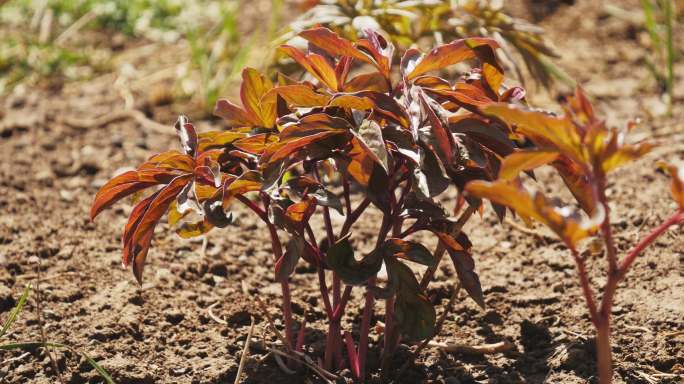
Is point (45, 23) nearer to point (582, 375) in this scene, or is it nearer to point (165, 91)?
point (165, 91)

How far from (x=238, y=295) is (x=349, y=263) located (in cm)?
85

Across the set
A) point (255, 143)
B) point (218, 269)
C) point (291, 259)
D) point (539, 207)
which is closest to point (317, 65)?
point (255, 143)

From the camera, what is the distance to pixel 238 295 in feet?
8.54

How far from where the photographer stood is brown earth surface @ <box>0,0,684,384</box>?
7.31 ft

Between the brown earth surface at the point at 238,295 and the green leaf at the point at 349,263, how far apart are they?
473 millimetres

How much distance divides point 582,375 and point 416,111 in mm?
823

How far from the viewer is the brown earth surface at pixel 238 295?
2.23 m

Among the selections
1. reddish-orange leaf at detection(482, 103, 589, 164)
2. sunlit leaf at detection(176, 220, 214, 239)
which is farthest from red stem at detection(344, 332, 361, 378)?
reddish-orange leaf at detection(482, 103, 589, 164)

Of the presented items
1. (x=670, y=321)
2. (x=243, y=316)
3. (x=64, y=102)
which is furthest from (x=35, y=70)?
(x=670, y=321)

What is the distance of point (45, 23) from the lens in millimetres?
4965

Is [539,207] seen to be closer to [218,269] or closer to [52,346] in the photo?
[52,346]

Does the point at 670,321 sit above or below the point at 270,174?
above

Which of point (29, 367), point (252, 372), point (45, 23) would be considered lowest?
point (29, 367)

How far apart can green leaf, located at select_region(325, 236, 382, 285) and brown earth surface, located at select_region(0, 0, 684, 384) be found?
18.6 inches
